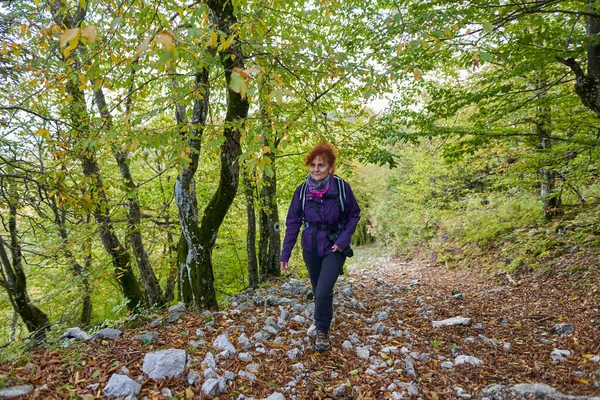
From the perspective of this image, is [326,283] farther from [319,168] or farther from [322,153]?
[322,153]

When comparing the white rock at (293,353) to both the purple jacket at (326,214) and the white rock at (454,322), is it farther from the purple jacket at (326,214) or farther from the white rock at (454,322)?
the white rock at (454,322)

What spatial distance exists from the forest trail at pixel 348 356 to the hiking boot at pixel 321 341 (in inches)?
2.8

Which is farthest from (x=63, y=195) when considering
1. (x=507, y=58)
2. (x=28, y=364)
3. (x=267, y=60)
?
(x=507, y=58)

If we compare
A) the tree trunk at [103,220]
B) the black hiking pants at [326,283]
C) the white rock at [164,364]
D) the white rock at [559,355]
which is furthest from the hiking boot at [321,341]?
the tree trunk at [103,220]

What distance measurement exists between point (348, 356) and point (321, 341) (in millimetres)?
363

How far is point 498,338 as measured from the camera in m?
4.69

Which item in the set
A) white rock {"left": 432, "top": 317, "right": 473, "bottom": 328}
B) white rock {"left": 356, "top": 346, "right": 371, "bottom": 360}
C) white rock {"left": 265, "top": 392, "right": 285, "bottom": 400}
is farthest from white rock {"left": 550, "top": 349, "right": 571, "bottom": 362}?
white rock {"left": 265, "top": 392, "right": 285, "bottom": 400}

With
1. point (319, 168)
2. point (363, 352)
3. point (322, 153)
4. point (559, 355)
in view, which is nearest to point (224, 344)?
point (363, 352)

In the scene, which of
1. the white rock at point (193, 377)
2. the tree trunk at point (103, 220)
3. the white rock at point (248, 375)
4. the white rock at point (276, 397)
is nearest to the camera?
the white rock at point (276, 397)

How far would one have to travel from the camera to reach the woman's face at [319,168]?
4082 millimetres

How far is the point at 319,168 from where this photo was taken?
410cm

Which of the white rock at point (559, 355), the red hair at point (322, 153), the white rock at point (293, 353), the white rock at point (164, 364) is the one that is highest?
the red hair at point (322, 153)

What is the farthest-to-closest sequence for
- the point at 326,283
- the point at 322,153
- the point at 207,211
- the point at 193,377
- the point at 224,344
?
1. the point at 207,211
2. the point at 322,153
3. the point at 326,283
4. the point at 224,344
5. the point at 193,377

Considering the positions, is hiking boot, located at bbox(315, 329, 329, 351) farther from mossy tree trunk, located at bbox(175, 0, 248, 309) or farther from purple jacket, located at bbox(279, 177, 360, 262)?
mossy tree trunk, located at bbox(175, 0, 248, 309)
